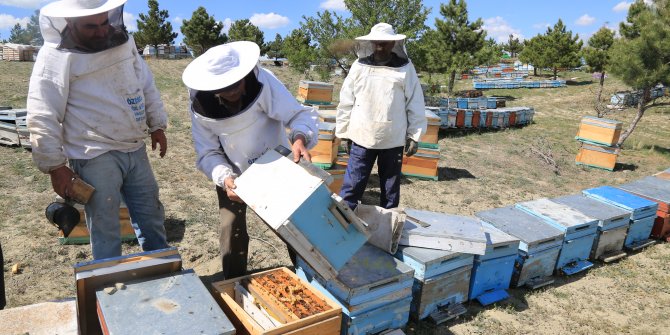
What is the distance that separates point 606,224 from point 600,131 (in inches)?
207

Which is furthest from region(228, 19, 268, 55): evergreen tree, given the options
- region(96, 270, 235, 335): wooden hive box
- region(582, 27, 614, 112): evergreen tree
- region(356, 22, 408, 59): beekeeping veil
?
region(96, 270, 235, 335): wooden hive box

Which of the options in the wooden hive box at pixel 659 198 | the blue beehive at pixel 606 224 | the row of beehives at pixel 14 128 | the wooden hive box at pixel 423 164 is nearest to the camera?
the blue beehive at pixel 606 224

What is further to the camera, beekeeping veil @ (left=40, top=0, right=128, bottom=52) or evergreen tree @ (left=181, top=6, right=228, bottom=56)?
evergreen tree @ (left=181, top=6, right=228, bottom=56)

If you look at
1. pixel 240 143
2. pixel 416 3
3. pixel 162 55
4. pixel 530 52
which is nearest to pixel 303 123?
pixel 240 143

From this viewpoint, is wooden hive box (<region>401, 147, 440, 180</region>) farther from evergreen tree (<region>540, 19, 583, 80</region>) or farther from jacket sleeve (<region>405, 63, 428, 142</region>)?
evergreen tree (<region>540, 19, 583, 80</region>)

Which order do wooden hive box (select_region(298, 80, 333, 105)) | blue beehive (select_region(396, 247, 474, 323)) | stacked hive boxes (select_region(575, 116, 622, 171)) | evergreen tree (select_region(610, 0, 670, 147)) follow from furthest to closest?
evergreen tree (select_region(610, 0, 670, 147)) < wooden hive box (select_region(298, 80, 333, 105)) < stacked hive boxes (select_region(575, 116, 622, 171)) < blue beehive (select_region(396, 247, 474, 323))

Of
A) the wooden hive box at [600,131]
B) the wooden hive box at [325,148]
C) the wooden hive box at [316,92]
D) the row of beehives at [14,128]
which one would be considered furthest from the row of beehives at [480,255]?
the row of beehives at [14,128]

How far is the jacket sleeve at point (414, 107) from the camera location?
12.1 ft

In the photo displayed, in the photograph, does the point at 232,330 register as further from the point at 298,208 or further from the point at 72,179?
the point at 72,179

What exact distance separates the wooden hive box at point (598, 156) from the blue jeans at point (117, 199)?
345 inches

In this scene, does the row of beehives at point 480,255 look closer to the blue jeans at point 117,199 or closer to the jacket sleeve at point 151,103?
the blue jeans at point 117,199

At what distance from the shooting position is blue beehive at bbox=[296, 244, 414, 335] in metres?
2.48

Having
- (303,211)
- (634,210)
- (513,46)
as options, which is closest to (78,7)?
(303,211)

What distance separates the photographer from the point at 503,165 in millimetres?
8547
